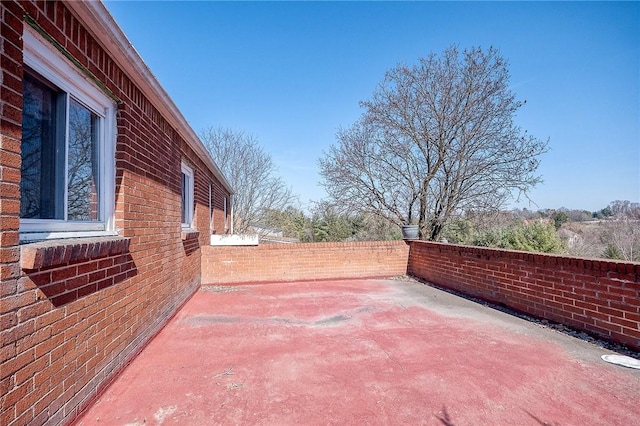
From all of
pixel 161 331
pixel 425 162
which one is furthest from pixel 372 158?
pixel 161 331

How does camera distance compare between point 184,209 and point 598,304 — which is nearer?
point 598,304

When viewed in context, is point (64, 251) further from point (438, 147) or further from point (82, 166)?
point (438, 147)

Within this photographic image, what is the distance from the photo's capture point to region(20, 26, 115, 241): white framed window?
2045 mm

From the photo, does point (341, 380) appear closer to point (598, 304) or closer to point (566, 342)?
point (566, 342)

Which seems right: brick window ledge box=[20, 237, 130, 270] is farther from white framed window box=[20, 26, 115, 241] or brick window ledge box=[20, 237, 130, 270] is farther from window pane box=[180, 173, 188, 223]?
window pane box=[180, 173, 188, 223]

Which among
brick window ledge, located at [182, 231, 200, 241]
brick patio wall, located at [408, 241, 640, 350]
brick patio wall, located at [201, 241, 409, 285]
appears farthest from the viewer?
brick patio wall, located at [201, 241, 409, 285]

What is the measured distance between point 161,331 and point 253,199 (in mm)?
16174

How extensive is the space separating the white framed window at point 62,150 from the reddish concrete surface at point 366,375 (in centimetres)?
152

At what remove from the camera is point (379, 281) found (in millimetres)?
8305

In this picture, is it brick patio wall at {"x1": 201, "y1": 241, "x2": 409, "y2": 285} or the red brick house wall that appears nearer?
the red brick house wall

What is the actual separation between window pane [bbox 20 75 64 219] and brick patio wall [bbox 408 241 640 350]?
595 centimetres

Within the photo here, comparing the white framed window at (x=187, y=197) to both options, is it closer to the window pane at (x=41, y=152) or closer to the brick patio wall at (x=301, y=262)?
the brick patio wall at (x=301, y=262)

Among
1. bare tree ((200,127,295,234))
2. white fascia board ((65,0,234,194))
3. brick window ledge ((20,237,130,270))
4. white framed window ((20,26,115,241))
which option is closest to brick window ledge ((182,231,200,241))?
white fascia board ((65,0,234,194))

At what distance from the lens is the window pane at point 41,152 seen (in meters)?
2.03
